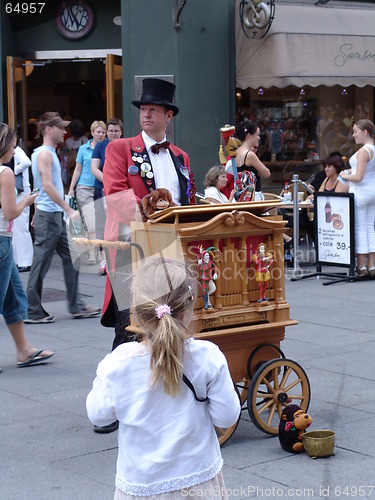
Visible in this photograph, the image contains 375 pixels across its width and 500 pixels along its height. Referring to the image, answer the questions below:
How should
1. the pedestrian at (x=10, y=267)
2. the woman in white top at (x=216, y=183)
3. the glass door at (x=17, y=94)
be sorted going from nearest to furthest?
the pedestrian at (x=10, y=267) < the woman in white top at (x=216, y=183) < the glass door at (x=17, y=94)

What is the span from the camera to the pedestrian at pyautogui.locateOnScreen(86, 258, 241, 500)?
3.05 meters

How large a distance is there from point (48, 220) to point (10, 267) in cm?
197

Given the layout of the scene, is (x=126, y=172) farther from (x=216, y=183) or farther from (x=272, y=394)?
(x=216, y=183)

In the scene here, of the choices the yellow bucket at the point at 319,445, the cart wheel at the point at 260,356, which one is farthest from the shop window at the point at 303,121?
the yellow bucket at the point at 319,445

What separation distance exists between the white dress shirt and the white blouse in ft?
8.20

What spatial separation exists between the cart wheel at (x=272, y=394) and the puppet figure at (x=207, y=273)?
547 millimetres

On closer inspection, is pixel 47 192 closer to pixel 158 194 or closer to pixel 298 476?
pixel 158 194

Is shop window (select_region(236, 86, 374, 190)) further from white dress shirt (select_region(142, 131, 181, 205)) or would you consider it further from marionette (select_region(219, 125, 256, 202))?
white dress shirt (select_region(142, 131, 181, 205))

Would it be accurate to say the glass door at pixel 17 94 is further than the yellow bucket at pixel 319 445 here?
Yes

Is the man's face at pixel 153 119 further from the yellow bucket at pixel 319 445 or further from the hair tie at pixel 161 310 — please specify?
the hair tie at pixel 161 310

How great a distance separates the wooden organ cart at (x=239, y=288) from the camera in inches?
196

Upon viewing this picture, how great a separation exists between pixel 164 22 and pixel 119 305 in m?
8.67

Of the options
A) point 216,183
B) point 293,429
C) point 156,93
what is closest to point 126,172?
point 156,93
